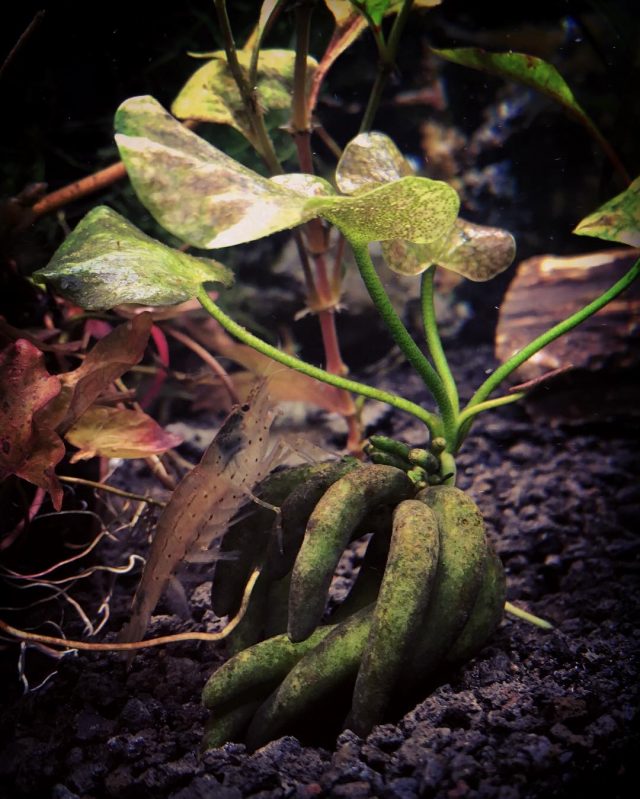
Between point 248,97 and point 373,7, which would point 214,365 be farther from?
point 373,7

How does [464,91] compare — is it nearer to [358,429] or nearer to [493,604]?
[358,429]

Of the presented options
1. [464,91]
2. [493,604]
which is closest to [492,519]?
[493,604]

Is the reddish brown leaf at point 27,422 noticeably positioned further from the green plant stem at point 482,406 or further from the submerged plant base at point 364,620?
the green plant stem at point 482,406

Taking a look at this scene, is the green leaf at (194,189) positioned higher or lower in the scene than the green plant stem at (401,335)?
higher

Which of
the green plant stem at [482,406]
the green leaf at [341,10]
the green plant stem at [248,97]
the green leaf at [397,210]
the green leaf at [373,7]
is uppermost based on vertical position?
the green leaf at [341,10]

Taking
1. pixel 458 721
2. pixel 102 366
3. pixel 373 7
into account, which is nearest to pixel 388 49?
pixel 373 7

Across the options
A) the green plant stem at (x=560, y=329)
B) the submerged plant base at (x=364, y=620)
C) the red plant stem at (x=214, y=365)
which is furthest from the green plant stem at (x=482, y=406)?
the red plant stem at (x=214, y=365)
